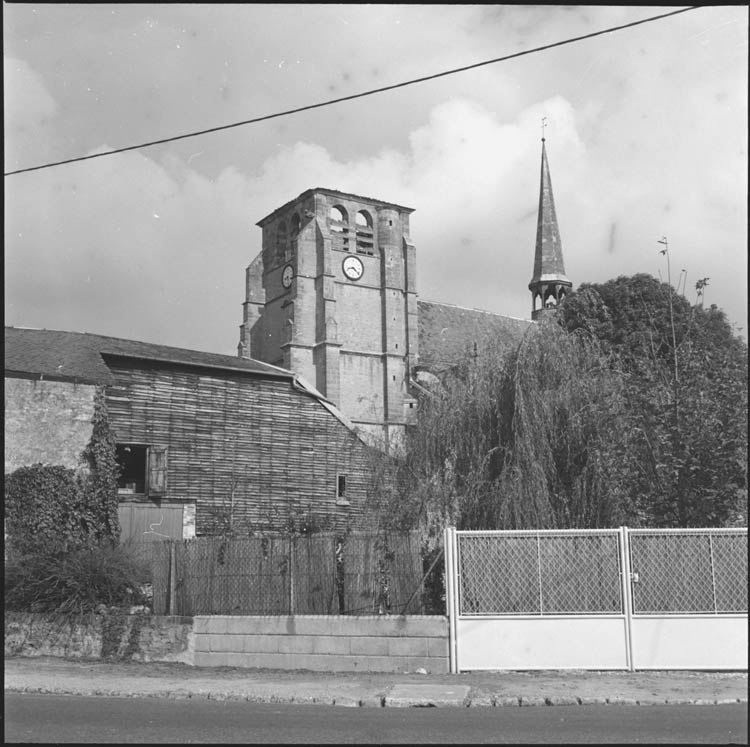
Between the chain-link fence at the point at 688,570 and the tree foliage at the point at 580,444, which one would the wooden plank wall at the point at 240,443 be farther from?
the chain-link fence at the point at 688,570

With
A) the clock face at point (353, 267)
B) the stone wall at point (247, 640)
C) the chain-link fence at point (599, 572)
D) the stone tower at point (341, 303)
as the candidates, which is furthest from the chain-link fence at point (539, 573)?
the clock face at point (353, 267)

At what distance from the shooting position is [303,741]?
751 cm

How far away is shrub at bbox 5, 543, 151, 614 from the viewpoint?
14.8 meters

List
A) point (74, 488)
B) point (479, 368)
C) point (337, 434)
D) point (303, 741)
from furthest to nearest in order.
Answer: point (337, 434) → point (74, 488) → point (479, 368) → point (303, 741)

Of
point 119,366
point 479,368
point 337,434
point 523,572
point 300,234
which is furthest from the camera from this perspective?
point 300,234

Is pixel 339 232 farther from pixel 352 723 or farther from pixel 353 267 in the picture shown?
pixel 352 723

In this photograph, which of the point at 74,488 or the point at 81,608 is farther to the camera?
the point at 74,488

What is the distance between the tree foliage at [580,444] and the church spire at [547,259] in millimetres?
56783

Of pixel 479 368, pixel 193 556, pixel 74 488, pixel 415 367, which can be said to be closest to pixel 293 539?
pixel 193 556

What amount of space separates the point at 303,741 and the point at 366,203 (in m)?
57.1

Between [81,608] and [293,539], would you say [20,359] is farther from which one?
[293,539]

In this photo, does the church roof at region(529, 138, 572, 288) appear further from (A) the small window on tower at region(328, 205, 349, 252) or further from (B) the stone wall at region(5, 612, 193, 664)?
(B) the stone wall at region(5, 612, 193, 664)

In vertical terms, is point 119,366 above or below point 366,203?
below

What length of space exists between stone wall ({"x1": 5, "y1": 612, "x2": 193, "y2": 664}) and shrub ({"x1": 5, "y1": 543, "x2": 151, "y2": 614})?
234 mm
